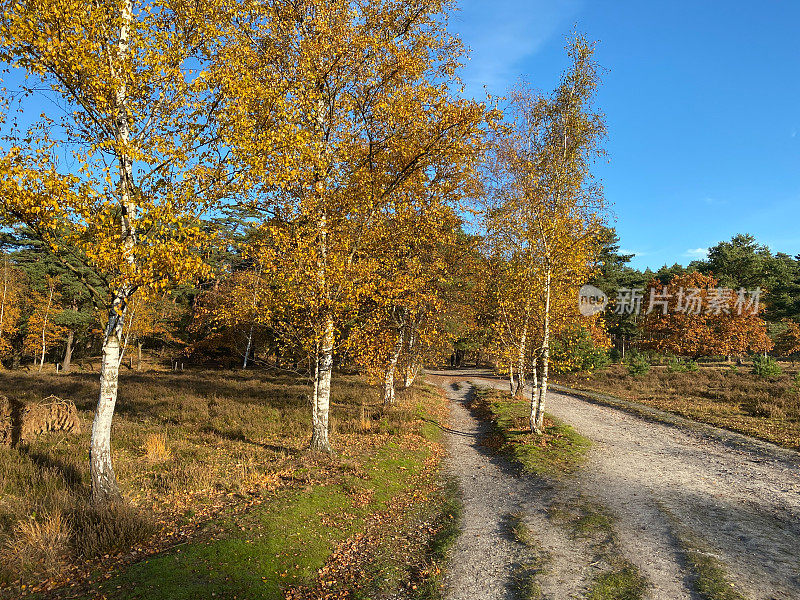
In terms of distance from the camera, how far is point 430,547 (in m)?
7.95

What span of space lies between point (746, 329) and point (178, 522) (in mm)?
51931

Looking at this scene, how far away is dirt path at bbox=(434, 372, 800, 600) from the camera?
6.71 metres

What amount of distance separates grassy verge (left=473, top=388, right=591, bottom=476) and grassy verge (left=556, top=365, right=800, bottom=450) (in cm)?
765

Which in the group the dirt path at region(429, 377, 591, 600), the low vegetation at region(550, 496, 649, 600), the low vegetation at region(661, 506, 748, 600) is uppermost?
the low vegetation at region(661, 506, 748, 600)

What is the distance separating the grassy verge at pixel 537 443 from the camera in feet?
42.4

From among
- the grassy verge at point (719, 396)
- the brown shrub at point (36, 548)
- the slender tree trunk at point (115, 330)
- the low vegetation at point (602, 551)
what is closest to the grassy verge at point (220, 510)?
the brown shrub at point (36, 548)

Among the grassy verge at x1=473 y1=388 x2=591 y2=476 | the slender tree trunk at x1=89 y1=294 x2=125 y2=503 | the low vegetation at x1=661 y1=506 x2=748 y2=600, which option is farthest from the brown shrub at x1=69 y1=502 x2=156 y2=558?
the grassy verge at x1=473 y1=388 x2=591 y2=476

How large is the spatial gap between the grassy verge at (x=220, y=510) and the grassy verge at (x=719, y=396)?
560 inches

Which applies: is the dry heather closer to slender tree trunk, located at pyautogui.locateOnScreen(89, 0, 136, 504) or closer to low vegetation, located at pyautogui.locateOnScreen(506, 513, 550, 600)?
slender tree trunk, located at pyautogui.locateOnScreen(89, 0, 136, 504)

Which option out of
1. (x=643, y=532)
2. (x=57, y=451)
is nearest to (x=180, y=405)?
(x=57, y=451)

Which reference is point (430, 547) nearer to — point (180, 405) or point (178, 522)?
point (178, 522)

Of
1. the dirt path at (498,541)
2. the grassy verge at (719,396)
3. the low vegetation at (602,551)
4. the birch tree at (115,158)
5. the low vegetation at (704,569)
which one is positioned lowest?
the dirt path at (498,541)

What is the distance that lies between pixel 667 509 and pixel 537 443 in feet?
18.4

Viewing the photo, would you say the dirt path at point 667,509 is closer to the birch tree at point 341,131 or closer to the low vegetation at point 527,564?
the low vegetation at point 527,564
